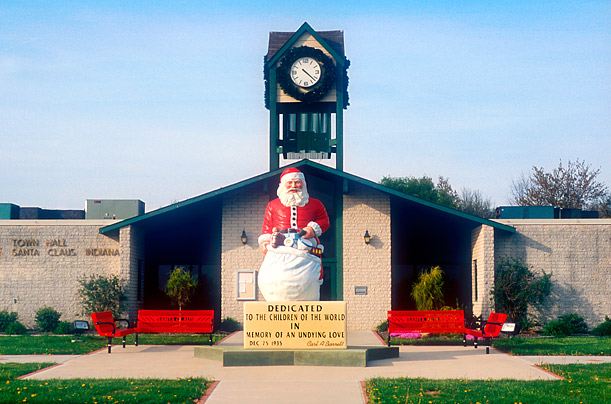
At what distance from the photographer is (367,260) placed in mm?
19828

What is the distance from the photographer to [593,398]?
8.91 metres

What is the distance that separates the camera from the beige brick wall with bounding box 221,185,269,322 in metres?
19.9

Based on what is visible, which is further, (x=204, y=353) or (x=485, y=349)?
(x=485, y=349)

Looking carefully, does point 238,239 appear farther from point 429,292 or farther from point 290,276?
point 290,276

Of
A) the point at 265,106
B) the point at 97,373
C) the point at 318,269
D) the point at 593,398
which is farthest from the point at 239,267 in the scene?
the point at 593,398

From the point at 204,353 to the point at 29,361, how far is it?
3.15 metres

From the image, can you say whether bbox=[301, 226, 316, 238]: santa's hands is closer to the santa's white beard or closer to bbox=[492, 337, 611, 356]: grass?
the santa's white beard

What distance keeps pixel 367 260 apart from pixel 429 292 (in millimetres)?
1938

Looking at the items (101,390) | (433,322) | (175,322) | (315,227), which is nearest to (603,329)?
(433,322)

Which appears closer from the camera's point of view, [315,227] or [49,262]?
[315,227]

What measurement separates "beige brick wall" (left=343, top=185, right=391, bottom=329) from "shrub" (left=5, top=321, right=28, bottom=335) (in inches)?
351

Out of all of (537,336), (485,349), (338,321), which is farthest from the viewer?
(537,336)

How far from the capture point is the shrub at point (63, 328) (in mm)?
19500

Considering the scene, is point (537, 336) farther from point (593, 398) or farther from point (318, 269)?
point (593, 398)
